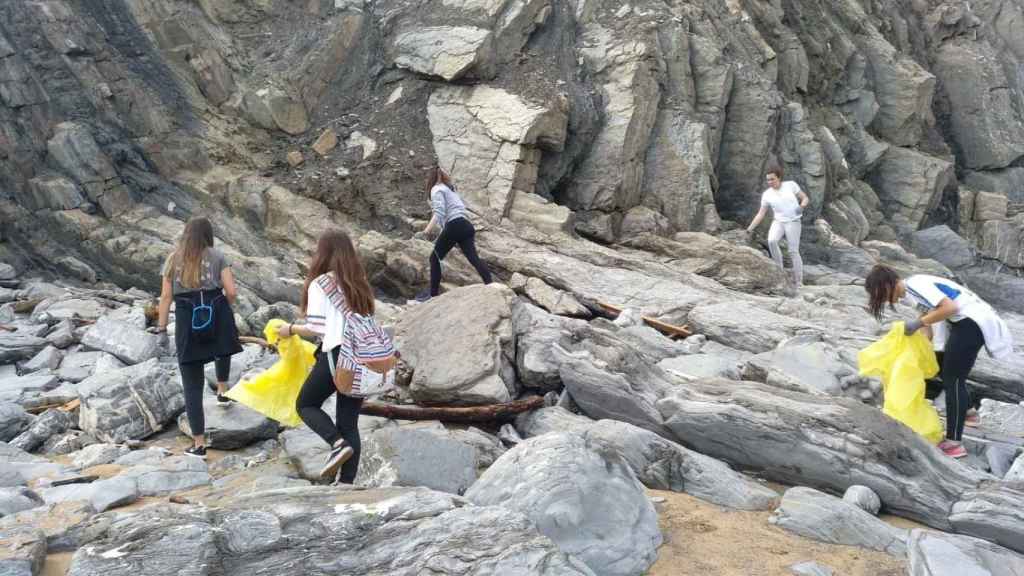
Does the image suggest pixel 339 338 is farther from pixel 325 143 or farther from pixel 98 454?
pixel 325 143

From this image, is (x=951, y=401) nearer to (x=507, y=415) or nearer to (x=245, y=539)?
(x=507, y=415)

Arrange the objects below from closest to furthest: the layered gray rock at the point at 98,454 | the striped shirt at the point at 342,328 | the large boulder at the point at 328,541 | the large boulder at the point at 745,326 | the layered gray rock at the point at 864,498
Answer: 1. the large boulder at the point at 328,541
2. the striped shirt at the point at 342,328
3. the layered gray rock at the point at 864,498
4. the layered gray rock at the point at 98,454
5. the large boulder at the point at 745,326

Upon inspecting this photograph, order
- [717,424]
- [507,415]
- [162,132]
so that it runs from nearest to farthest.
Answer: [717,424] < [507,415] < [162,132]

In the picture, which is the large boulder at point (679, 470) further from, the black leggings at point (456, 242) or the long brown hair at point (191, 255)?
the black leggings at point (456, 242)

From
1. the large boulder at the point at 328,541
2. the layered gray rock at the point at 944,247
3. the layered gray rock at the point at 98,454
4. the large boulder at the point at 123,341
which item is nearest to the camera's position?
the large boulder at the point at 328,541

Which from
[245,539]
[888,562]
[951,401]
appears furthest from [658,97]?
[245,539]

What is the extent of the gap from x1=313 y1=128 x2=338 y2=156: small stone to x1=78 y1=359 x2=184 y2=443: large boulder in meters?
8.04

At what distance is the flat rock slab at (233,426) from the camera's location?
23.5 feet

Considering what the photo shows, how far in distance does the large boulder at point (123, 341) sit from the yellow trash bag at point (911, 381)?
24.8 feet

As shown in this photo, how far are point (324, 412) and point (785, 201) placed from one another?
9384 millimetres

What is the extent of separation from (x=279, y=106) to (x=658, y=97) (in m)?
6.86

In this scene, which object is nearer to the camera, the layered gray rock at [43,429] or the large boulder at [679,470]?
the large boulder at [679,470]

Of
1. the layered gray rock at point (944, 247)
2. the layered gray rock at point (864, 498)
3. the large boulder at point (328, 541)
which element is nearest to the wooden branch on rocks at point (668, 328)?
the layered gray rock at point (864, 498)

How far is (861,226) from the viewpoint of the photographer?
1995 centimetres
